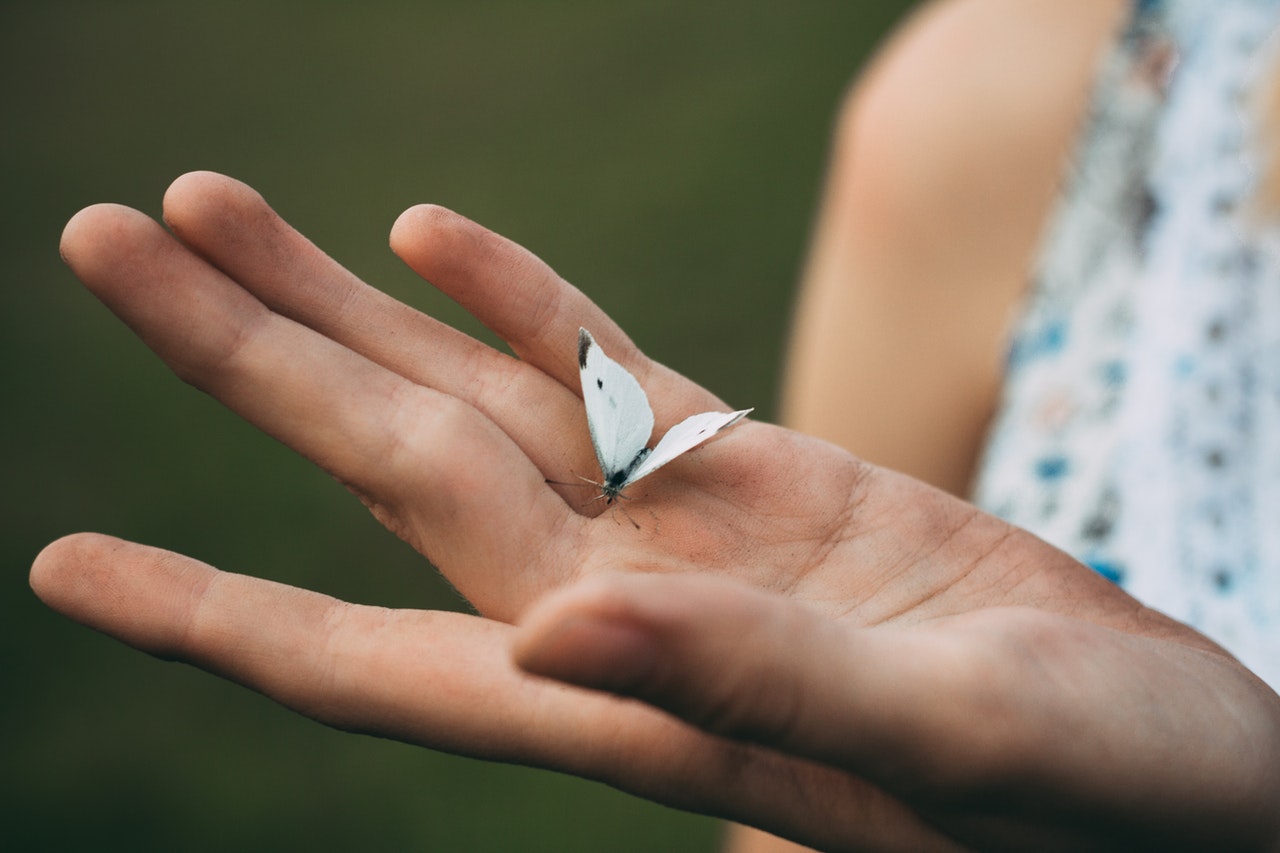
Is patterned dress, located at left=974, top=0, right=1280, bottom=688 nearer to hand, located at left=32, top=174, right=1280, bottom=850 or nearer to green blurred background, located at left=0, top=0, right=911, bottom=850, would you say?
hand, located at left=32, top=174, right=1280, bottom=850

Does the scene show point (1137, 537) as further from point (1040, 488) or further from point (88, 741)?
point (88, 741)

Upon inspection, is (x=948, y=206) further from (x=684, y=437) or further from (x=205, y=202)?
(x=205, y=202)

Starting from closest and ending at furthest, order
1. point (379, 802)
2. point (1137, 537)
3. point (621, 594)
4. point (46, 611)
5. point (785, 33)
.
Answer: point (621, 594)
point (1137, 537)
point (379, 802)
point (46, 611)
point (785, 33)

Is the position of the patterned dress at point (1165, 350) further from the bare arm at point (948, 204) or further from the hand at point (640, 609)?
the hand at point (640, 609)

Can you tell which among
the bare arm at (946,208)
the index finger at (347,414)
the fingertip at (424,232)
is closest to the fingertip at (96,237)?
the index finger at (347,414)

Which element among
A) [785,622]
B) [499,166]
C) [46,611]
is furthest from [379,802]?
[499,166]

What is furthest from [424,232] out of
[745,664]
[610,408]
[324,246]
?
[324,246]
